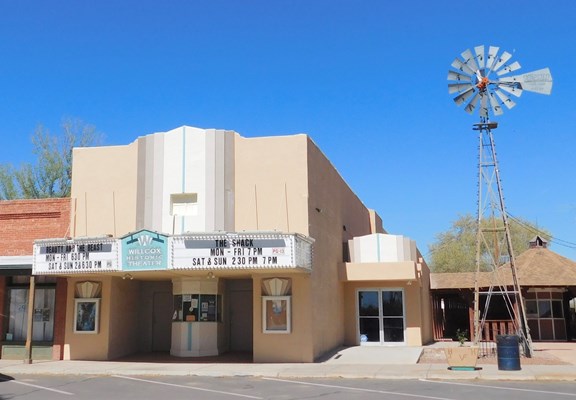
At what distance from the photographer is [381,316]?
27062mm

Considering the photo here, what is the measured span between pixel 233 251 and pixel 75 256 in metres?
5.21

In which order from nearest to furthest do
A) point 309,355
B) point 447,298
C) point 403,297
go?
point 309,355
point 403,297
point 447,298

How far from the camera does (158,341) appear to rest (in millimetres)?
24328

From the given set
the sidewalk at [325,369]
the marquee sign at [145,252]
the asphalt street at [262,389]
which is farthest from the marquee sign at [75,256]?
the asphalt street at [262,389]

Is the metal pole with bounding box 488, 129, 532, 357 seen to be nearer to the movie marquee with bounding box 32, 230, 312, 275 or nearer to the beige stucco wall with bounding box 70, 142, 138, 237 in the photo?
the movie marquee with bounding box 32, 230, 312, 275

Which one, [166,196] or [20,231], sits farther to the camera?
[20,231]

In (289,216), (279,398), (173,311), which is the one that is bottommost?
(279,398)

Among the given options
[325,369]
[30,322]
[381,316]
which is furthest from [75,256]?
[381,316]

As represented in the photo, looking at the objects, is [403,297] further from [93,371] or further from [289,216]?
[93,371]

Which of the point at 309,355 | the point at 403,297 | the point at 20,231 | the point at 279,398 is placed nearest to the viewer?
the point at 279,398

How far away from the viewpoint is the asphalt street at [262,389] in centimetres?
1381

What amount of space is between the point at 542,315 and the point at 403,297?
9.27 m

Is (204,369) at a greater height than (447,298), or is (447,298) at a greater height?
(447,298)

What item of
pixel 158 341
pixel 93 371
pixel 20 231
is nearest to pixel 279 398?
pixel 93 371
